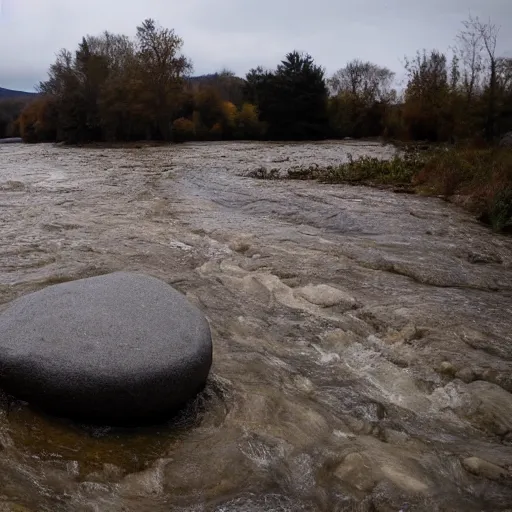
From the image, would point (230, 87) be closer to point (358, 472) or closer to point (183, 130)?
point (183, 130)

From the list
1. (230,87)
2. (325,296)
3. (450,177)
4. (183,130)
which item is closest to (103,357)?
(325,296)

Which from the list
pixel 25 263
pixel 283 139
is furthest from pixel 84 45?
pixel 25 263

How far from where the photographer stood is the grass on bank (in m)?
8.76

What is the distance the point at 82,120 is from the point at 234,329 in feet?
111

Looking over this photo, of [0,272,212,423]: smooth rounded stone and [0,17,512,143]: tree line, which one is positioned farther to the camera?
[0,17,512,143]: tree line

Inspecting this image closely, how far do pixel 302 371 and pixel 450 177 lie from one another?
872cm

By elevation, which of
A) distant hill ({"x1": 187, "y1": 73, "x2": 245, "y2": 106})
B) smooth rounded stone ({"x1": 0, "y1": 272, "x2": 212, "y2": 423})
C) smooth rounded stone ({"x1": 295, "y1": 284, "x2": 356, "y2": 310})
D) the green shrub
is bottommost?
smooth rounded stone ({"x1": 295, "y1": 284, "x2": 356, "y2": 310})

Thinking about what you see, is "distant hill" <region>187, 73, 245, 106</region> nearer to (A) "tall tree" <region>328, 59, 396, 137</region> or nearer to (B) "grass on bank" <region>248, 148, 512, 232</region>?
(A) "tall tree" <region>328, 59, 396, 137</region>

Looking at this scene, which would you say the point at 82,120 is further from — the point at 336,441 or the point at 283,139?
the point at 336,441

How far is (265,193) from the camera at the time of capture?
11336mm

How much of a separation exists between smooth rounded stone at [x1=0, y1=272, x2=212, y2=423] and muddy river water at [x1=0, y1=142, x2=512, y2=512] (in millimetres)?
153

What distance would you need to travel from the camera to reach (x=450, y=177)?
11.3 meters

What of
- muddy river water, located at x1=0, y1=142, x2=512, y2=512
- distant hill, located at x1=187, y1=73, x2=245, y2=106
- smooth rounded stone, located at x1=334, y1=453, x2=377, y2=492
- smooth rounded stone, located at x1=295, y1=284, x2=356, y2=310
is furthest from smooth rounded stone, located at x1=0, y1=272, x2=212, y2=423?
distant hill, located at x1=187, y1=73, x2=245, y2=106

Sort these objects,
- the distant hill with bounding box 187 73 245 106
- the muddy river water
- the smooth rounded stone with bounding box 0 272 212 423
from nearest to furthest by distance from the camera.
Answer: the muddy river water
the smooth rounded stone with bounding box 0 272 212 423
the distant hill with bounding box 187 73 245 106
